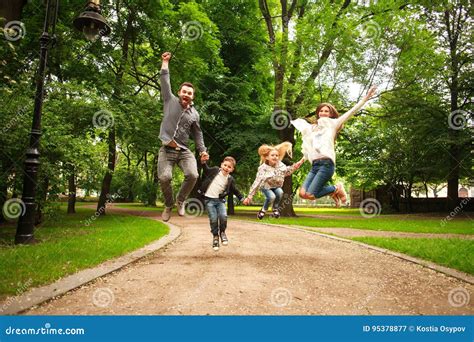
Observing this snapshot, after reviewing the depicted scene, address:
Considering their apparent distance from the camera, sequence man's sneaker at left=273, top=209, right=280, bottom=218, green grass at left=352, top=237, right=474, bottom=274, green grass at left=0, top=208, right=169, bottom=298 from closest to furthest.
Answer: man's sneaker at left=273, top=209, right=280, bottom=218
green grass at left=0, top=208, right=169, bottom=298
green grass at left=352, top=237, right=474, bottom=274

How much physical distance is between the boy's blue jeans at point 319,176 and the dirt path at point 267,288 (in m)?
2.26

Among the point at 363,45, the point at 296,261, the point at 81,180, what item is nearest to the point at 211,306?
the point at 296,261

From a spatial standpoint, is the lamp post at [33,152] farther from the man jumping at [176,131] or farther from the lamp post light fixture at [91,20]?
the man jumping at [176,131]

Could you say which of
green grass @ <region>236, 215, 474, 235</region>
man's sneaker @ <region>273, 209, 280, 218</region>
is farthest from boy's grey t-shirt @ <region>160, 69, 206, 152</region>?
green grass @ <region>236, 215, 474, 235</region>

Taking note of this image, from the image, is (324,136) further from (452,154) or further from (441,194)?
(441,194)

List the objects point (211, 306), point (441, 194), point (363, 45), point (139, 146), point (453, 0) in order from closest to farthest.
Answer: point (211, 306)
point (363, 45)
point (139, 146)
point (453, 0)
point (441, 194)

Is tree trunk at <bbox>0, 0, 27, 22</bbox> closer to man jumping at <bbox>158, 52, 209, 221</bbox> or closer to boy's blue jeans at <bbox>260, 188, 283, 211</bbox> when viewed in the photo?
man jumping at <bbox>158, 52, 209, 221</bbox>

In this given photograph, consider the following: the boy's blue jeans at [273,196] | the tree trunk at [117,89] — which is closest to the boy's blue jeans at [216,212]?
the boy's blue jeans at [273,196]

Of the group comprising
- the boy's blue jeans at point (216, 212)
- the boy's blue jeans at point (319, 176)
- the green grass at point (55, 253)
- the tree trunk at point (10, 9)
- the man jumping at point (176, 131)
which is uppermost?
the tree trunk at point (10, 9)

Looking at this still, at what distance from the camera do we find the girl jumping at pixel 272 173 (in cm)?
492

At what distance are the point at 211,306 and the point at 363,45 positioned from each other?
495cm

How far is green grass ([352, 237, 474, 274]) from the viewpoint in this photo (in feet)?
28.7

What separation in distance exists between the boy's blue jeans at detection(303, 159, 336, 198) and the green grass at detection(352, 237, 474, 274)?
6336 millimetres

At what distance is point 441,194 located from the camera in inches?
3378
